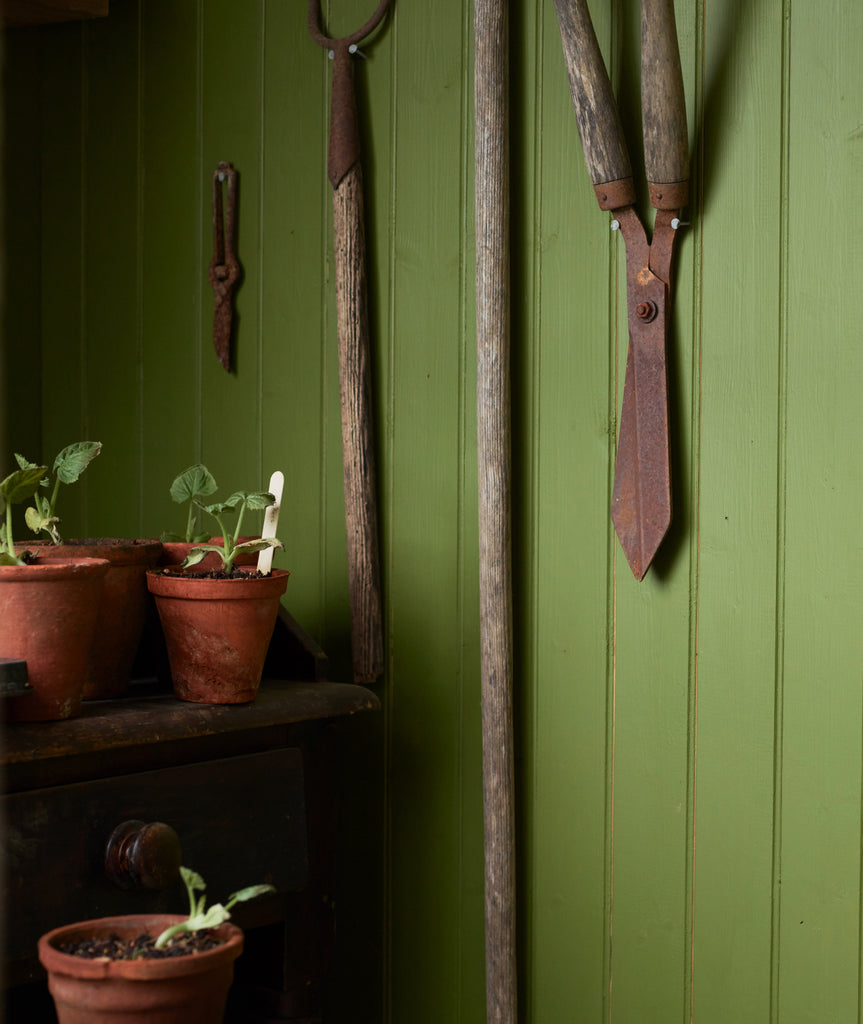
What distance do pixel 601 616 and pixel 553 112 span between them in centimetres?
73

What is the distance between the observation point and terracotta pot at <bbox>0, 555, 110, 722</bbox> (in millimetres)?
1259

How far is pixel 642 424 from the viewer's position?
157cm

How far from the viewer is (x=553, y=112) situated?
5.57ft

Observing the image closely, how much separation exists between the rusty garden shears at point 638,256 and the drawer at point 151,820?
56 centimetres

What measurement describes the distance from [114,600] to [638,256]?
2.71 feet

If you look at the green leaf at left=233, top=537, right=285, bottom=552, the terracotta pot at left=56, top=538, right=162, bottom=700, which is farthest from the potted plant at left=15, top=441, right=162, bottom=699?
the green leaf at left=233, top=537, right=285, bottom=552

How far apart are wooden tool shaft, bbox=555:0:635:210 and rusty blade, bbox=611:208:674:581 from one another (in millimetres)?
50

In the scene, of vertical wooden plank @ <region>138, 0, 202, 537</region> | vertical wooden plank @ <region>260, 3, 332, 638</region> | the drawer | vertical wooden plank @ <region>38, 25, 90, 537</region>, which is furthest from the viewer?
vertical wooden plank @ <region>38, 25, 90, 537</region>

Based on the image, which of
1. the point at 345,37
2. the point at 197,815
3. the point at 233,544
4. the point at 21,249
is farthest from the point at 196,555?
the point at 21,249

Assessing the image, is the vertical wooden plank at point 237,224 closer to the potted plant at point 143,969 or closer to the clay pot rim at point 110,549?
the clay pot rim at point 110,549

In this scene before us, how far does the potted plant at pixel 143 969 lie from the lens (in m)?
0.93

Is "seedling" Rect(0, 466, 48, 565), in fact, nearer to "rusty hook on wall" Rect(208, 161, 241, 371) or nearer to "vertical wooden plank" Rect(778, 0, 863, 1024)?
"rusty hook on wall" Rect(208, 161, 241, 371)

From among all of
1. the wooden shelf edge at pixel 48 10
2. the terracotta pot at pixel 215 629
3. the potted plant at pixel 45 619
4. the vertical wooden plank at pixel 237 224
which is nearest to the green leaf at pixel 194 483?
→ the terracotta pot at pixel 215 629

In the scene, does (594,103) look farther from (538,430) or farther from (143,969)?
(143,969)
